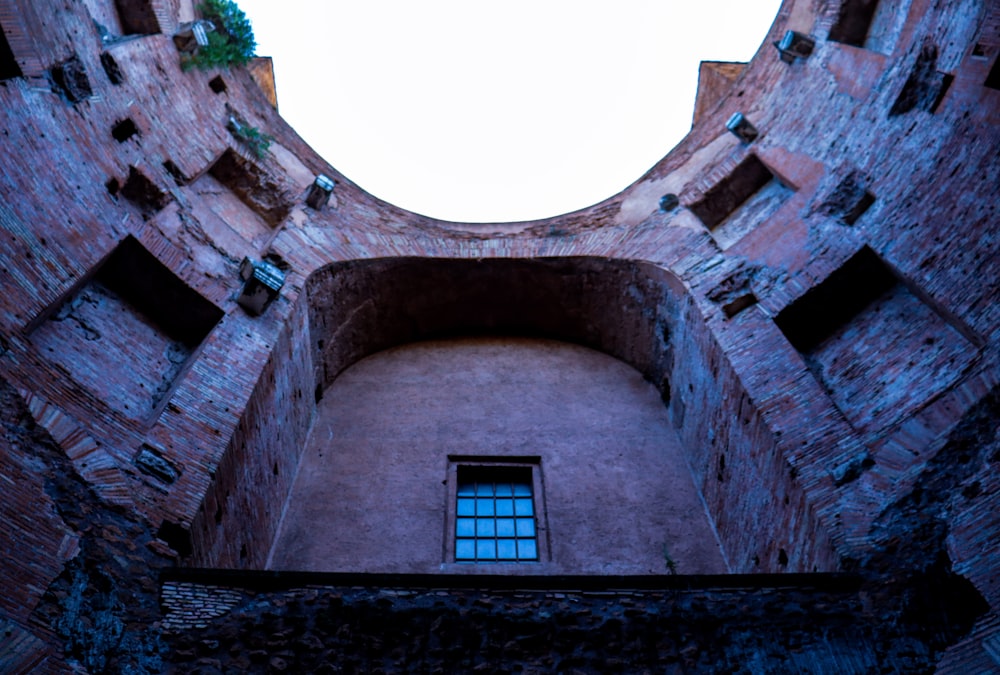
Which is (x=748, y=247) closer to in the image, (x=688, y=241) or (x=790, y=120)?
(x=688, y=241)

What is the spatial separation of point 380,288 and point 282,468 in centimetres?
321

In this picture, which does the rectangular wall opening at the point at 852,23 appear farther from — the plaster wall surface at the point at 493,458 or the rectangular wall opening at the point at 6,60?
the rectangular wall opening at the point at 6,60

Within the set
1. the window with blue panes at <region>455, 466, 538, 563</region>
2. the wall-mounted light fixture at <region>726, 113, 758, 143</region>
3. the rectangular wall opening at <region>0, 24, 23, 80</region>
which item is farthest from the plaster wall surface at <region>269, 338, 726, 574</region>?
the rectangular wall opening at <region>0, 24, 23, 80</region>

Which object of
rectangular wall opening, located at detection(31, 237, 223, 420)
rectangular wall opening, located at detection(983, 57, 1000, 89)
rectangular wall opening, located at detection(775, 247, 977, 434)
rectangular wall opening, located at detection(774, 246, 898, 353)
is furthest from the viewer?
rectangular wall opening, located at detection(774, 246, 898, 353)

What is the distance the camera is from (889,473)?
564 cm

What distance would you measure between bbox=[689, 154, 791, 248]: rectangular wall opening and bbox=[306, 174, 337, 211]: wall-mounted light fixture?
15.0ft

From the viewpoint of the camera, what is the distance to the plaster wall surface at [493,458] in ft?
23.8

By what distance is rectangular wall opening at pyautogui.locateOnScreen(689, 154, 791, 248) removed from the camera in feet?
30.4

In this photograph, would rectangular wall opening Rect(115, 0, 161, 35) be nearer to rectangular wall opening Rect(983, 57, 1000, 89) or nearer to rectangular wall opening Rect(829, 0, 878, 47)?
rectangular wall opening Rect(829, 0, 878, 47)

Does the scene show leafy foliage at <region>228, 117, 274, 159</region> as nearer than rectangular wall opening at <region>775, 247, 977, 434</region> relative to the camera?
No

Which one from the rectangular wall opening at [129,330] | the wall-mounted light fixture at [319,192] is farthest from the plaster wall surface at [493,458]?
the wall-mounted light fixture at [319,192]

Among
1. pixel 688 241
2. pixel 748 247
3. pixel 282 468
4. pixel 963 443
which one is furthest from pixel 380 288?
pixel 963 443

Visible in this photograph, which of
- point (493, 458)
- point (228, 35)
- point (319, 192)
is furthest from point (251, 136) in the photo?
point (493, 458)

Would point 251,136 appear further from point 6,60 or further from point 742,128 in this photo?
point 742,128
